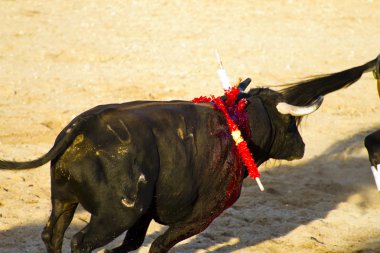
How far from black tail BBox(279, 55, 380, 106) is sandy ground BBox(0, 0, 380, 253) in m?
1.35

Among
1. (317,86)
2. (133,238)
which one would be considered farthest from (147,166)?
(317,86)

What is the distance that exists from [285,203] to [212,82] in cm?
363

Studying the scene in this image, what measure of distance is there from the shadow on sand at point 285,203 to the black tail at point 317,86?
4.46ft

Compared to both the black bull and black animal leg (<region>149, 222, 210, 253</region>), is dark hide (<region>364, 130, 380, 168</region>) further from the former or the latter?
black animal leg (<region>149, 222, 210, 253</region>)

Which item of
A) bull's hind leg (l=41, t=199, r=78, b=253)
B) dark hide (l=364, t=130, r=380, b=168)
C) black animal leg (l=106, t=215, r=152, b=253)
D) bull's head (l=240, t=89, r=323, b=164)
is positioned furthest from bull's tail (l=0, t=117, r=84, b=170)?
dark hide (l=364, t=130, r=380, b=168)

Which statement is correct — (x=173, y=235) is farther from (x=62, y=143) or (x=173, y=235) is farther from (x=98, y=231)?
(x=62, y=143)

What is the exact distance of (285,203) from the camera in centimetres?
914

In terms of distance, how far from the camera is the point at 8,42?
13.3 meters

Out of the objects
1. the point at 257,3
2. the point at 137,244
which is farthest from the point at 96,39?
the point at 137,244

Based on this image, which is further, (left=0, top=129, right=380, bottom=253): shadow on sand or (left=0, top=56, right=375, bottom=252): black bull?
(left=0, top=129, right=380, bottom=253): shadow on sand

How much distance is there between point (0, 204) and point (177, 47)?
5.75 m

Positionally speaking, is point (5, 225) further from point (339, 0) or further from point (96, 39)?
point (339, 0)

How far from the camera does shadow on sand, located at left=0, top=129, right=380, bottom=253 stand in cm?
793

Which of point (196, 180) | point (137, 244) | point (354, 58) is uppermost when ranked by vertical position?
point (196, 180)
